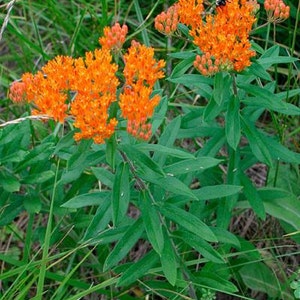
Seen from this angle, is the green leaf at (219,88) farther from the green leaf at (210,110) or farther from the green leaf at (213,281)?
the green leaf at (213,281)

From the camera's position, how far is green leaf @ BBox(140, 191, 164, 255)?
2867 millimetres

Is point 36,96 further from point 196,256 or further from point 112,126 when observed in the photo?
point 196,256

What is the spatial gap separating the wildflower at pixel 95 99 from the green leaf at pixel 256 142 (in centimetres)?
92

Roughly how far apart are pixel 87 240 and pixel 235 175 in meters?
0.92

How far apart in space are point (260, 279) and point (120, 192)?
1471mm

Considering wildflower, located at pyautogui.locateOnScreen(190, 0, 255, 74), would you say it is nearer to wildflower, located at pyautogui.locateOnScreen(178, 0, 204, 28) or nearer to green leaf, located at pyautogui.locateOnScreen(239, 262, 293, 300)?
wildflower, located at pyautogui.locateOnScreen(178, 0, 204, 28)

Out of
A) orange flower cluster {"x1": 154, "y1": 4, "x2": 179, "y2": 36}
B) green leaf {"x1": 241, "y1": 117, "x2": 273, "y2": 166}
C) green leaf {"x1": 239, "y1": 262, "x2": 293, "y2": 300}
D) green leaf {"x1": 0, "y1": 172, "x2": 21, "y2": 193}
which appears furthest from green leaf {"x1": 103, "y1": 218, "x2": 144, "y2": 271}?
green leaf {"x1": 239, "y1": 262, "x2": 293, "y2": 300}

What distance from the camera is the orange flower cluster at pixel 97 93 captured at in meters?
2.50

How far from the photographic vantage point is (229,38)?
2904mm

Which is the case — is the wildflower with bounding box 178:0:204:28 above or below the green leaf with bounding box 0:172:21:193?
above

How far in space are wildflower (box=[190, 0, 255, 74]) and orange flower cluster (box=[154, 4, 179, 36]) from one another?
→ 0.71 feet

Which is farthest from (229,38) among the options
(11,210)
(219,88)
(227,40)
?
(11,210)

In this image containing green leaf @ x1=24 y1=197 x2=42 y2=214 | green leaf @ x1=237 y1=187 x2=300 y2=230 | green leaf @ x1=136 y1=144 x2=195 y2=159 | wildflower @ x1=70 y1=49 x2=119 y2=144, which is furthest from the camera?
green leaf @ x1=237 y1=187 x2=300 y2=230

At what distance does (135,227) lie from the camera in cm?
307
